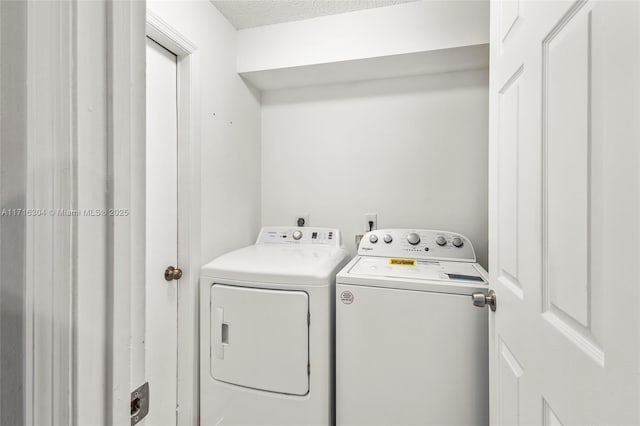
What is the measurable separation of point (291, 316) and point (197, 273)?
0.59 m

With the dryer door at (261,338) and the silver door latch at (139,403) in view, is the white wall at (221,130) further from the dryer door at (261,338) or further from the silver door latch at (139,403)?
the silver door latch at (139,403)

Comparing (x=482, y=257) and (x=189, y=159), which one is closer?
(x=189, y=159)

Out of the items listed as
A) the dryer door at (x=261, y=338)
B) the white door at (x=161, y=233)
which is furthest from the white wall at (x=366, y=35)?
the dryer door at (x=261, y=338)

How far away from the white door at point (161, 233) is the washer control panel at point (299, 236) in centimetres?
67

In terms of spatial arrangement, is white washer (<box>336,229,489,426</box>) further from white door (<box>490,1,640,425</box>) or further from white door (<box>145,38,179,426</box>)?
white door (<box>145,38,179,426</box>)

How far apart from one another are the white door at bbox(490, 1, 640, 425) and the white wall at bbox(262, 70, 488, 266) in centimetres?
110

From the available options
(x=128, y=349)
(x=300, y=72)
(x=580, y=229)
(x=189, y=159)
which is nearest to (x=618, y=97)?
(x=580, y=229)

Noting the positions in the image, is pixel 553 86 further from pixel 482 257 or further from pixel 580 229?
pixel 482 257

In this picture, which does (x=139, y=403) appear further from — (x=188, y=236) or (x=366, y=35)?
(x=366, y=35)

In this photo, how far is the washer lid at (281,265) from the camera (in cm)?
139

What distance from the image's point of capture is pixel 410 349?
4.22 ft

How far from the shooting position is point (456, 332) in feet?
4.09

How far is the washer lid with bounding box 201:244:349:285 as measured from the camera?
1.39m

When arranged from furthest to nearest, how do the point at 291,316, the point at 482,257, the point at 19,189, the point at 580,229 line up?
the point at 482,257, the point at 291,316, the point at 580,229, the point at 19,189
